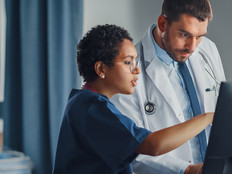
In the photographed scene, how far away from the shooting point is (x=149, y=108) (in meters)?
1.38

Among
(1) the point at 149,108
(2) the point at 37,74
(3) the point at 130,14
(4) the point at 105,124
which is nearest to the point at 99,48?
(4) the point at 105,124

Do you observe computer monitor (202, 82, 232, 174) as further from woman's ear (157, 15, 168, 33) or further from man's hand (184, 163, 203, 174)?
woman's ear (157, 15, 168, 33)

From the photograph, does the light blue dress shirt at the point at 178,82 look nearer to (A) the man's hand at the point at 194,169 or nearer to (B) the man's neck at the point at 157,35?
(B) the man's neck at the point at 157,35

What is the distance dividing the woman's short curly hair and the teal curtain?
0.99 metres

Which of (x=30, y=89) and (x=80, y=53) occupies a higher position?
(x=80, y=53)

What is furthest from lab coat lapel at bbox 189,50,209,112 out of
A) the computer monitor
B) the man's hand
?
the computer monitor

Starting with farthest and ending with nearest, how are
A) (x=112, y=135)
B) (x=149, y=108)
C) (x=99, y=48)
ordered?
(x=149, y=108) → (x=99, y=48) → (x=112, y=135)

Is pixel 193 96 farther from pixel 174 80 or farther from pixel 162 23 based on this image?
pixel 162 23

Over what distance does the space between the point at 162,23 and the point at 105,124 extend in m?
0.79

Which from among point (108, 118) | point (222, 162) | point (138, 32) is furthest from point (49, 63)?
point (222, 162)

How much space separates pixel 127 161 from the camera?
2.90 feet

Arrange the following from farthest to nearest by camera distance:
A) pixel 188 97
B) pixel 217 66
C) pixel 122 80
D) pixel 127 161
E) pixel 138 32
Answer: pixel 138 32
pixel 217 66
pixel 188 97
pixel 122 80
pixel 127 161

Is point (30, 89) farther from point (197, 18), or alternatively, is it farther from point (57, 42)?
point (197, 18)

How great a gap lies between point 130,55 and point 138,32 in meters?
1.37
